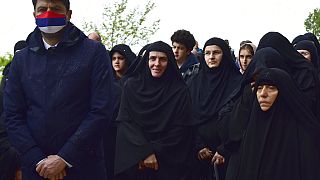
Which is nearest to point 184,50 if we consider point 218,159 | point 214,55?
point 214,55

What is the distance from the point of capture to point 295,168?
4133mm

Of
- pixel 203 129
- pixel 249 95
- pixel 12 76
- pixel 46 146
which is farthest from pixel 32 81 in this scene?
pixel 203 129

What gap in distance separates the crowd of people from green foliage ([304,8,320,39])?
42.7 metres

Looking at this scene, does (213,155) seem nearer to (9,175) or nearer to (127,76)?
(127,76)

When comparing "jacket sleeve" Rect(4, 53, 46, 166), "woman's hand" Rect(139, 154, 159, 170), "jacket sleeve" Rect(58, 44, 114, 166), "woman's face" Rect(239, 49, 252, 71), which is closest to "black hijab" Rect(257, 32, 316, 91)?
"woman's face" Rect(239, 49, 252, 71)

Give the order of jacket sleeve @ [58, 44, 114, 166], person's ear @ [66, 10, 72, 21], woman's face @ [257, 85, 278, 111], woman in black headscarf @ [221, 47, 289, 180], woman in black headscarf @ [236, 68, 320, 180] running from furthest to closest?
woman in black headscarf @ [221, 47, 289, 180] < woman's face @ [257, 85, 278, 111] < woman in black headscarf @ [236, 68, 320, 180] < person's ear @ [66, 10, 72, 21] < jacket sleeve @ [58, 44, 114, 166]

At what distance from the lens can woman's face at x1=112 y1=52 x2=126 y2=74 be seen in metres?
6.27

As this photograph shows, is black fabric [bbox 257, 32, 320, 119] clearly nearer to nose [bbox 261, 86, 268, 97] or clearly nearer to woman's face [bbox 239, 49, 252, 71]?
nose [bbox 261, 86, 268, 97]

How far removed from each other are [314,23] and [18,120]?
48.6 meters

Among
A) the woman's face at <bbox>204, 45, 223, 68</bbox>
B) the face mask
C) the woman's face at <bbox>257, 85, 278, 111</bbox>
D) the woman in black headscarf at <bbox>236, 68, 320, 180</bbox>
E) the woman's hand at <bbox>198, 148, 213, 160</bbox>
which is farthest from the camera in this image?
the woman's face at <bbox>204, 45, 223, 68</bbox>

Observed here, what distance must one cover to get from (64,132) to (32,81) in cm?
39

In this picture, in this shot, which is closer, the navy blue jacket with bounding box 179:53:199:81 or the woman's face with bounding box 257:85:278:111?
the woman's face with bounding box 257:85:278:111

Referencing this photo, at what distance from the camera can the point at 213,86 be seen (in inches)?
224

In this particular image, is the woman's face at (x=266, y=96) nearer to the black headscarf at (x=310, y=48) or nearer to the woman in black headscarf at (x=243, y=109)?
the woman in black headscarf at (x=243, y=109)
